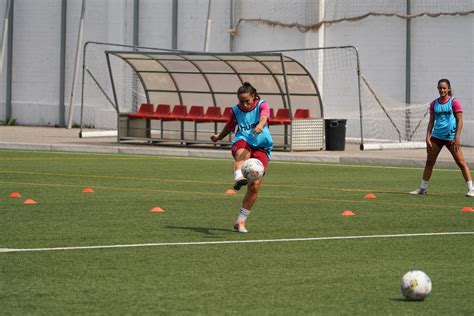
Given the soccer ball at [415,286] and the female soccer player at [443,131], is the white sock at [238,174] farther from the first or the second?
the female soccer player at [443,131]

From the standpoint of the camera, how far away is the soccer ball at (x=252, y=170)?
575 inches

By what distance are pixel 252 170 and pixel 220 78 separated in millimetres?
20245

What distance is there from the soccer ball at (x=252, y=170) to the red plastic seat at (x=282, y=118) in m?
16.8

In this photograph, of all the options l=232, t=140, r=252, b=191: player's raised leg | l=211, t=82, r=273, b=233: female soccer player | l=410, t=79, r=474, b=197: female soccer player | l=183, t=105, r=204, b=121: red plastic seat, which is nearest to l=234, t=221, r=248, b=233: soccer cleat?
l=232, t=140, r=252, b=191: player's raised leg

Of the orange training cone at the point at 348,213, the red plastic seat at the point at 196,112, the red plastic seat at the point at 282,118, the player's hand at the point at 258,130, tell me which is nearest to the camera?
the player's hand at the point at 258,130

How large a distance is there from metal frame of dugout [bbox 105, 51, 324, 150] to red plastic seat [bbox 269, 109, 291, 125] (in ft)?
0.55

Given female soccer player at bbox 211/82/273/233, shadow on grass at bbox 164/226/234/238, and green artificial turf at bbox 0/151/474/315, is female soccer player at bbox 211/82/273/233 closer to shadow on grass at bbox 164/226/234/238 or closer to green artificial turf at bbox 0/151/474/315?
shadow on grass at bbox 164/226/234/238

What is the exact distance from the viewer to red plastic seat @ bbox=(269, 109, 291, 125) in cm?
3161

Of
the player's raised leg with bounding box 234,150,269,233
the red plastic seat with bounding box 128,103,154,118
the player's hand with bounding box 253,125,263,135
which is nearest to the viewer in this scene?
the player's raised leg with bounding box 234,150,269,233

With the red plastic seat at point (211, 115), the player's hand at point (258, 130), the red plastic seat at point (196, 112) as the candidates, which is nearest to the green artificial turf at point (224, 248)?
the player's hand at point (258, 130)

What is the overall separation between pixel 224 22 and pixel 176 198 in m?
23.3

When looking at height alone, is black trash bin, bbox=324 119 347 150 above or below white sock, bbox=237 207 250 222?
above

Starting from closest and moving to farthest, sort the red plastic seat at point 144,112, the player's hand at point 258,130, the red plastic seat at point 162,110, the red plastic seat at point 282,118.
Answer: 1. the player's hand at point 258,130
2. the red plastic seat at point 282,118
3. the red plastic seat at point 162,110
4. the red plastic seat at point 144,112

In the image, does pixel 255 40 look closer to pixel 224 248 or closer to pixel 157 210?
pixel 157 210
